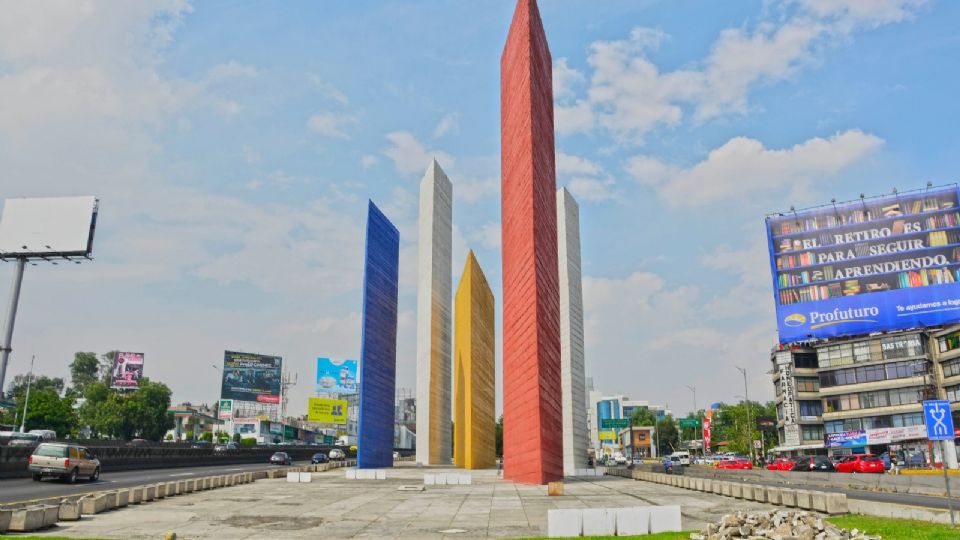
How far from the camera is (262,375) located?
116 meters

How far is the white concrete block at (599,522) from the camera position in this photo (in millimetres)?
15109

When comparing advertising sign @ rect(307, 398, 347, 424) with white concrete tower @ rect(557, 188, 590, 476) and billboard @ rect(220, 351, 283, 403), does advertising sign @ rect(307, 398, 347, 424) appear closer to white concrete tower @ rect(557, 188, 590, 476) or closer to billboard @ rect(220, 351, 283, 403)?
billboard @ rect(220, 351, 283, 403)

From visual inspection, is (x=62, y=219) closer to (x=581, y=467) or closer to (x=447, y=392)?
(x=447, y=392)

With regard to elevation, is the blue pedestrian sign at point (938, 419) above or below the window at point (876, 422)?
below

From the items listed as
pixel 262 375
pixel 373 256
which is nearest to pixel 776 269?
pixel 373 256

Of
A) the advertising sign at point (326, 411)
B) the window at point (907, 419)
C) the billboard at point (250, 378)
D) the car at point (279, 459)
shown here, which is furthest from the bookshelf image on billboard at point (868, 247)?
the billboard at point (250, 378)

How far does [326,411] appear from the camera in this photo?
118312 millimetres

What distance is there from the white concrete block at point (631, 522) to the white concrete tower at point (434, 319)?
50200mm

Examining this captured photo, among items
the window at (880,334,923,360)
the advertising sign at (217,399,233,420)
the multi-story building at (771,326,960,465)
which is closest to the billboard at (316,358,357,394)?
the advertising sign at (217,399,233,420)

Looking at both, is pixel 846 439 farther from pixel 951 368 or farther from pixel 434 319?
pixel 434 319

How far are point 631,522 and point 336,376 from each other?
370 feet

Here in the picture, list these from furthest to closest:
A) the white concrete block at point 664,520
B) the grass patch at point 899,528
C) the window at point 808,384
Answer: the window at point 808,384
the white concrete block at point 664,520
the grass patch at point 899,528

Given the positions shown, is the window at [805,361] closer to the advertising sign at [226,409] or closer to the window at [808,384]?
the window at [808,384]

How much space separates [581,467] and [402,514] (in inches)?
1505
